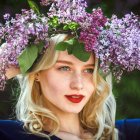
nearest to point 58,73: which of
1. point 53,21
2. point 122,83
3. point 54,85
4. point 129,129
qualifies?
point 54,85

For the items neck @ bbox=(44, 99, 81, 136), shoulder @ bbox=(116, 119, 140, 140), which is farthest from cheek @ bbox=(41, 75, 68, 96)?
shoulder @ bbox=(116, 119, 140, 140)

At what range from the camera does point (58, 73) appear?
4.36 m

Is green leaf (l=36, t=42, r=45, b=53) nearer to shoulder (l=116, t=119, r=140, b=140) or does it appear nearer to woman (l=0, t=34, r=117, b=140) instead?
woman (l=0, t=34, r=117, b=140)

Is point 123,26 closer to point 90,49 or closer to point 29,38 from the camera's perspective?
point 90,49

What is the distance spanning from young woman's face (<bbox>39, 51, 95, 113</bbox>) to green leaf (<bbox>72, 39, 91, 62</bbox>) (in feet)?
0.22

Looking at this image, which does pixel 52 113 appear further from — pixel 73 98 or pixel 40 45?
pixel 40 45

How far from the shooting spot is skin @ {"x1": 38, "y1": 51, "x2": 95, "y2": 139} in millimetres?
4309

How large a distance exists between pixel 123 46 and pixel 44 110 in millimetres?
614

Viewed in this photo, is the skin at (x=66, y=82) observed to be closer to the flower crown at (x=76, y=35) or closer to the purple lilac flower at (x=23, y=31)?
the flower crown at (x=76, y=35)

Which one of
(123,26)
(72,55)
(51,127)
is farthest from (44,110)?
(123,26)

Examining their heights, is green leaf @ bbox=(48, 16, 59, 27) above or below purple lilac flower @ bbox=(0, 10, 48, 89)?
above

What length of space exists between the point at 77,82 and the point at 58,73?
0.14 m

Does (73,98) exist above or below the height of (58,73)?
below

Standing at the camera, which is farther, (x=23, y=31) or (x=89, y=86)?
(x=89, y=86)
